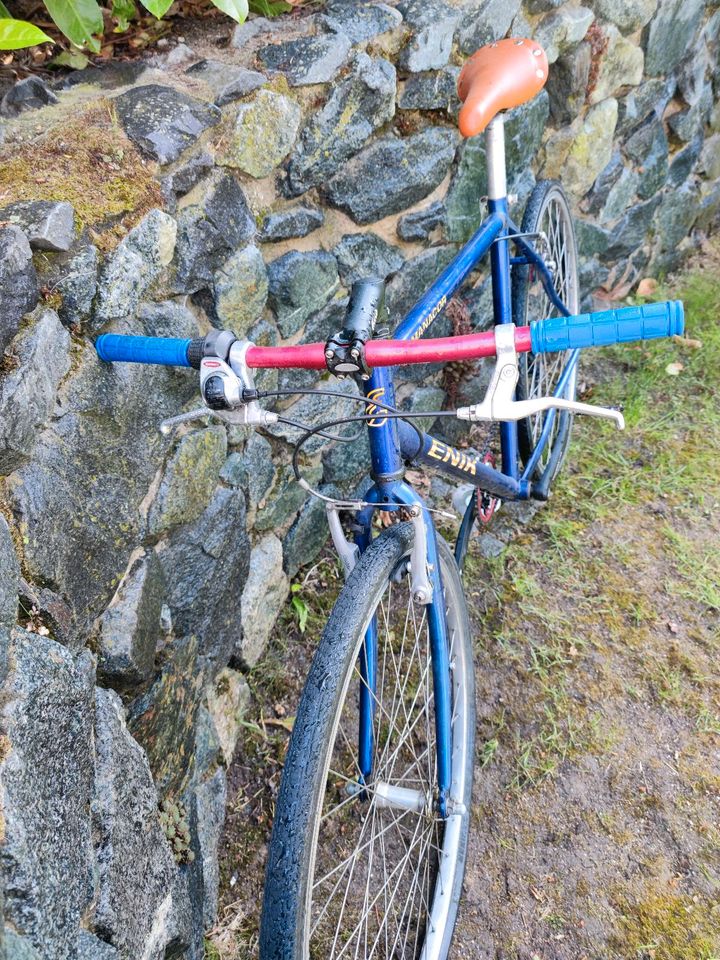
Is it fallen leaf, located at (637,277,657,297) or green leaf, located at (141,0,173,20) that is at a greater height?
fallen leaf, located at (637,277,657,297)

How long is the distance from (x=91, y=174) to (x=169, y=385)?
15.8 inches

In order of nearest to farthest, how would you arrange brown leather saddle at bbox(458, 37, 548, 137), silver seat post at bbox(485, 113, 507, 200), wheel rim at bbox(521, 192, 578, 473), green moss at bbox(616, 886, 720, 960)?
green moss at bbox(616, 886, 720, 960), brown leather saddle at bbox(458, 37, 548, 137), silver seat post at bbox(485, 113, 507, 200), wheel rim at bbox(521, 192, 578, 473)

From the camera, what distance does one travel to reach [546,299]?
278 centimetres

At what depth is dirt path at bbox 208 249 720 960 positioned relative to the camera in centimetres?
175

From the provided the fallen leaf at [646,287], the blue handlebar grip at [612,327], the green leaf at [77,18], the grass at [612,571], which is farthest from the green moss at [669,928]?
the fallen leaf at [646,287]

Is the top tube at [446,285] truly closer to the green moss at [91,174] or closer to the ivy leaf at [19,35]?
the green moss at [91,174]

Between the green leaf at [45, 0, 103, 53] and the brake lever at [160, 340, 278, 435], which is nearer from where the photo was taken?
the brake lever at [160, 340, 278, 435]

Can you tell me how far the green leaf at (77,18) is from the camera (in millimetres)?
1466

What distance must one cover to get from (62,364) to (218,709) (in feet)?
3.33

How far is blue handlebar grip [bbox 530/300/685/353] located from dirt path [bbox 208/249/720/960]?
52.0 inches

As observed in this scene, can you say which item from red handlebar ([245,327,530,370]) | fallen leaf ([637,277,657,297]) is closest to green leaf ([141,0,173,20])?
red handlebar ([245,327,530,370])

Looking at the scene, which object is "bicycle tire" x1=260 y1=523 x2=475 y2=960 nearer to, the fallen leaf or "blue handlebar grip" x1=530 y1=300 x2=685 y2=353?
"blue handlebar grip" x1=530 y1=300 x2=685 y2=353

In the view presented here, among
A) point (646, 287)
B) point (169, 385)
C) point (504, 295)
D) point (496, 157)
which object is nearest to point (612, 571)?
point (504, 295)

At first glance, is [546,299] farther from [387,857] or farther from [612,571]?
[387,857]
